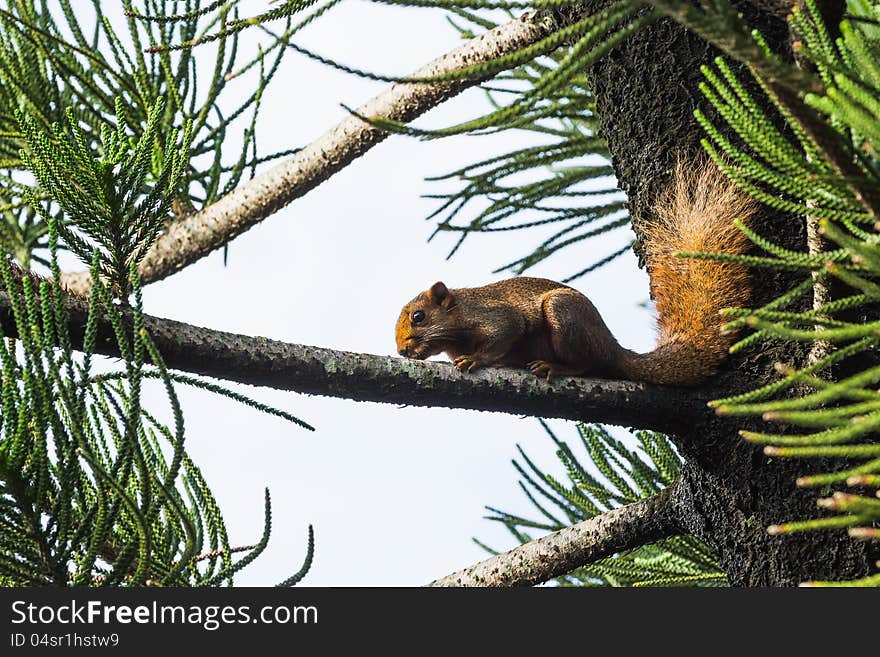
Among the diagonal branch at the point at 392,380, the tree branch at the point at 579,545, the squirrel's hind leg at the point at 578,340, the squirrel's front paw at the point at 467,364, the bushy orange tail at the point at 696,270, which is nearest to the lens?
the diagonal branch at the point at 392,380

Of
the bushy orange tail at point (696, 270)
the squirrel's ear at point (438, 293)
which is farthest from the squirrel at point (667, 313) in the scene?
the squirrel's ear at point (438, 293)

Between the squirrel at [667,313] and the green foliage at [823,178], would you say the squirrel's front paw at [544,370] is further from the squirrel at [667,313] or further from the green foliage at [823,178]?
the green foliage at [823,178]

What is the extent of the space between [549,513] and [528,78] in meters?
1.12

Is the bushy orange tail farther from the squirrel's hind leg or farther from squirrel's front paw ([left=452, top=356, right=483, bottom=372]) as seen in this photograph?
squirrel's front paw ([left=452, top=356, right=483, bottom=372])

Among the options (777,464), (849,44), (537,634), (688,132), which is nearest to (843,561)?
(777,464)

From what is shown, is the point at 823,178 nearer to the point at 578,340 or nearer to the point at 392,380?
the point at 392,380

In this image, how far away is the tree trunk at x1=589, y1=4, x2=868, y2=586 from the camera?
1.54 metres

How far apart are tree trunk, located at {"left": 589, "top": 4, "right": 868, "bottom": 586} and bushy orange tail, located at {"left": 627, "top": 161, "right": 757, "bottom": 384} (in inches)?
1.3

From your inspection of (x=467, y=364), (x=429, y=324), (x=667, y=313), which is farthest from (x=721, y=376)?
(x=429, y=324)

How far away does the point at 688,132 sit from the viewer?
1.69 meters

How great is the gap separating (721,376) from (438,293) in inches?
29.3

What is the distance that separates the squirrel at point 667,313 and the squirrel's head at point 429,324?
0.08 metres

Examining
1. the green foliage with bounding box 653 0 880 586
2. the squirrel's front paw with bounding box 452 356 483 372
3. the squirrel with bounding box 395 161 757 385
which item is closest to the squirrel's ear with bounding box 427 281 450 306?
the squirrel with bounding box 395 161 757 385

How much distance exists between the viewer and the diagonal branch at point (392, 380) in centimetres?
131
